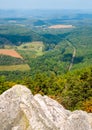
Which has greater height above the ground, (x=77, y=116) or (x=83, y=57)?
(x=77, y=116)

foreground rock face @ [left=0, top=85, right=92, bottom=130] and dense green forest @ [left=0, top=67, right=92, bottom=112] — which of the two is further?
dense green forest @ [left=0, top=67, right=92, bottom=112]

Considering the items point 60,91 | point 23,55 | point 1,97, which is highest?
point 1,97

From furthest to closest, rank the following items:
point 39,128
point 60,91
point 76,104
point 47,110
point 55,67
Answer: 1. point 55,67
2. point 60,91
3. point 76,104
4. point 47,110
5. point 39,128

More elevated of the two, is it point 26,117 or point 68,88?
point 26,117

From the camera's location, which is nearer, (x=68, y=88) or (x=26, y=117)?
(x=26, y=117)

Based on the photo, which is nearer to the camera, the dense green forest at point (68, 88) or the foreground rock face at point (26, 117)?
the foreground rock face at point (26, 117)

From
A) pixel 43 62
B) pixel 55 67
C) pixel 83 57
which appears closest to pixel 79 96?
pixel 55 67

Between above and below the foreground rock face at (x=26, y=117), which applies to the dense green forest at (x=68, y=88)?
below

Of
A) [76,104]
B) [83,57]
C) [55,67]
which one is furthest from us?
[83,57]

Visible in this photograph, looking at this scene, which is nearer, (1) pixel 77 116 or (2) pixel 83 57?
(1) pixel 77 116

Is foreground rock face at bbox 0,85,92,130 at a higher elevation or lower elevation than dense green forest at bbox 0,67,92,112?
higher

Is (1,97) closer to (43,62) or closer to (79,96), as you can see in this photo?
(79,96)
